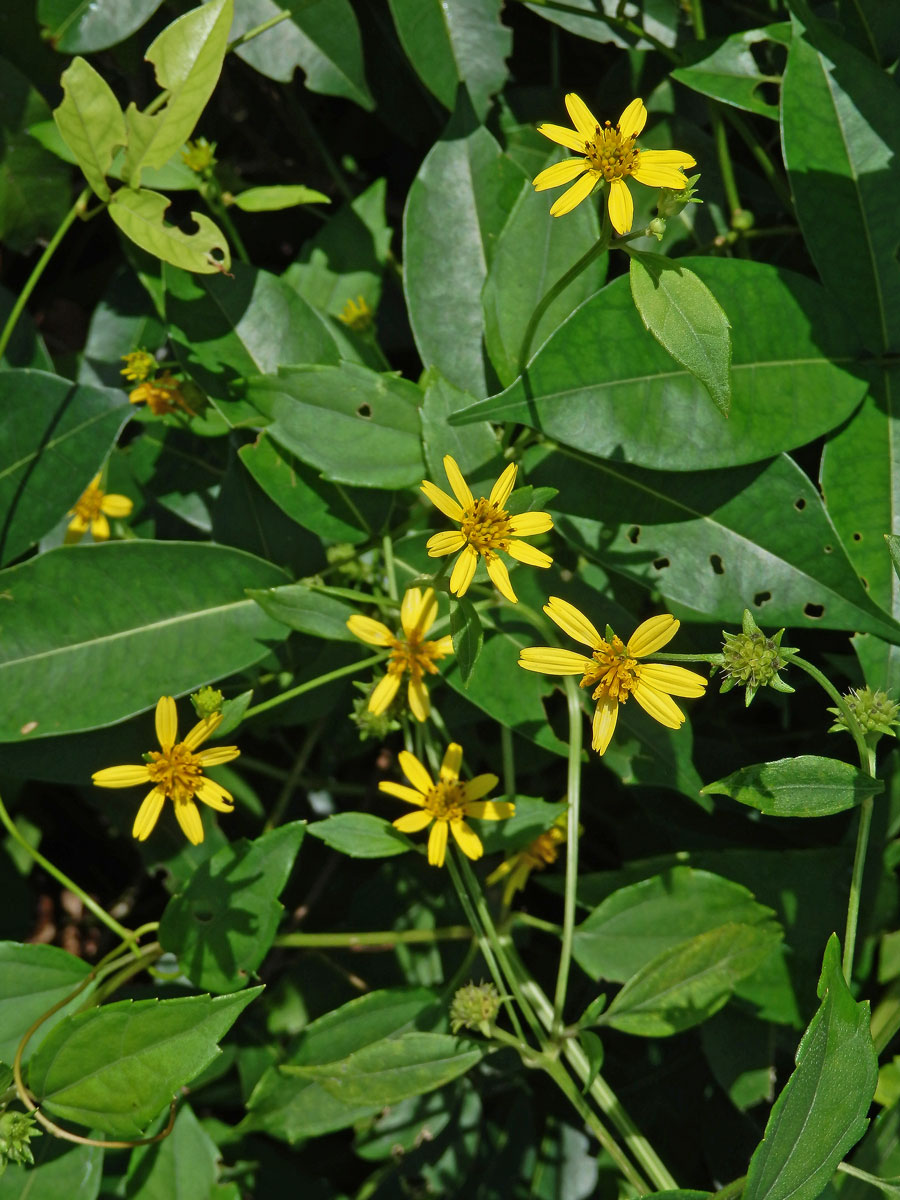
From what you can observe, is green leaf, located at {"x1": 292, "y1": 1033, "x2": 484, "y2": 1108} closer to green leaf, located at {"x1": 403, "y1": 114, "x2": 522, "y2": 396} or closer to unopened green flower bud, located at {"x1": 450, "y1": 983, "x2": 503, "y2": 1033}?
unopened green flower bud, located at {"x1": 450, "y1": 983, "x2": 503, "y2": 1033}

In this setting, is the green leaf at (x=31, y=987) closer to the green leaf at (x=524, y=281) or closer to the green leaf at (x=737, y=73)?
the green leaf at (x=524, y=281)

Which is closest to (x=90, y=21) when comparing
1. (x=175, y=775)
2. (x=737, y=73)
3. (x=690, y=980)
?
(x=737, y=73)

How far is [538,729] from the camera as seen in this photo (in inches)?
67.8

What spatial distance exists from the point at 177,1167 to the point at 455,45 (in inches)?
85.6

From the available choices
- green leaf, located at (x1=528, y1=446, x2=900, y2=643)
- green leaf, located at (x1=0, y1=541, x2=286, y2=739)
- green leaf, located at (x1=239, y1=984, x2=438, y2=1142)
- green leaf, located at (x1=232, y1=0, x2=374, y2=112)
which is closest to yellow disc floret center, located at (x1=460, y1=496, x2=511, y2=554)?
green leaf, located at (x1=528, y1=446, x2=900, y2=643)

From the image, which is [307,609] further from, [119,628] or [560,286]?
[560,286]

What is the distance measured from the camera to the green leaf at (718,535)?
1.64 metres

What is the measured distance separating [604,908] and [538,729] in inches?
13.6

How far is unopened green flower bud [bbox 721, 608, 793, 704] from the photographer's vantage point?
54.2 inches

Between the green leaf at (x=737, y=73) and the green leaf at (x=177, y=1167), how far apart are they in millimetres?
2115

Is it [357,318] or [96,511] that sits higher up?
[357,318]

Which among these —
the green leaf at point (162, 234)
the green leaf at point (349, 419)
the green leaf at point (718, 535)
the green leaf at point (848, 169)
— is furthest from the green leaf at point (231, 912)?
the green leaf at point (848, 169)

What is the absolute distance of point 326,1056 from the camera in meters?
1.80

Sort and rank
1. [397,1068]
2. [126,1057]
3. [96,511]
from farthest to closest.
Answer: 1. [96,511]
2. [397,1068]
3. [126,1057]
